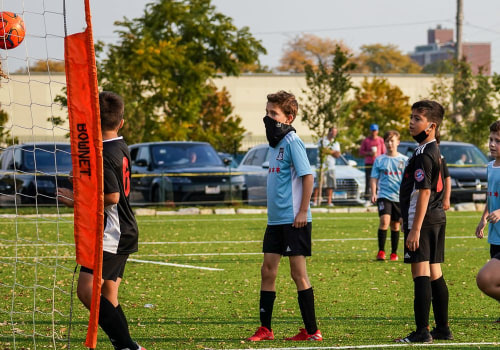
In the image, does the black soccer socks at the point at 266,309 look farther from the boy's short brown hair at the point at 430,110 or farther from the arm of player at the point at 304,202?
the boy's short brown hair at the point at 430,110

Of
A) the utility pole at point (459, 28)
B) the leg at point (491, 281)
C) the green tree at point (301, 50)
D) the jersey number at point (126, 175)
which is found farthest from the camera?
the green tree at point (301, 50)

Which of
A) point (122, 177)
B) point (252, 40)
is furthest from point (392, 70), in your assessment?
point (122, 177)

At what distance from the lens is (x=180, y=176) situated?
68.5ft

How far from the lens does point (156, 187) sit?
2138 centimetres

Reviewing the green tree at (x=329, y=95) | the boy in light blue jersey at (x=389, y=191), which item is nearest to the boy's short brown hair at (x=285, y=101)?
the boy in light blue jersey at (x=389, y=191)

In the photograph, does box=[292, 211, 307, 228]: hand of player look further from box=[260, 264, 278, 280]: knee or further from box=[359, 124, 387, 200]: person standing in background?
box=[359, 124, 387, 200]: person standing in background

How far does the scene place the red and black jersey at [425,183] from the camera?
21.2ft

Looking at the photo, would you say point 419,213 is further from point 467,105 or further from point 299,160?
point 467,105

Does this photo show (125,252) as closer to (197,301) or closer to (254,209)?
(197,301)


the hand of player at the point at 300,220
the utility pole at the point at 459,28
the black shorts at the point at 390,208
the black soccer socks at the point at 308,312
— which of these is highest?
the utility pole at the point at 459,28

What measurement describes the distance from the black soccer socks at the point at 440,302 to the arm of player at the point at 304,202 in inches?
47.3

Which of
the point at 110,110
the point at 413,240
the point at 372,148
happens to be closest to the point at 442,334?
the point at 413,240

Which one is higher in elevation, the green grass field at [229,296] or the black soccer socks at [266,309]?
the black soccer socks at [266,309]

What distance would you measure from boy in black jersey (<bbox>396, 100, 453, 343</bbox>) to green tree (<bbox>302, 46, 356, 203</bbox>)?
17.3 m
